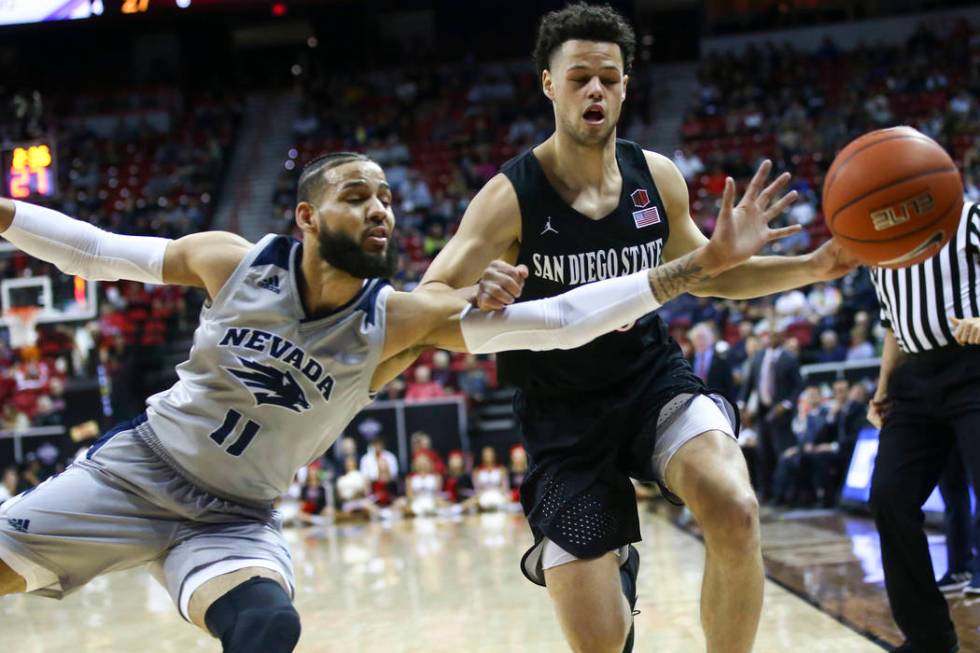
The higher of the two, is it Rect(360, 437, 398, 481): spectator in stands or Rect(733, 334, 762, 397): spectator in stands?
Rect(733, 334, 762, 397): spectator in stands

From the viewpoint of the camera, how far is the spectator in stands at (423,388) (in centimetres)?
1388

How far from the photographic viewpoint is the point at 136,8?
17.5 m

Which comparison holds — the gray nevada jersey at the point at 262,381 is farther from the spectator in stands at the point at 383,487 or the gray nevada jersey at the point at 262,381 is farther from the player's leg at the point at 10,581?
the spectator in stands at the point at 383,487

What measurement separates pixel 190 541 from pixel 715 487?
1.60 metres

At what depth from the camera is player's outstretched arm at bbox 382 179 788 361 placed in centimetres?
299

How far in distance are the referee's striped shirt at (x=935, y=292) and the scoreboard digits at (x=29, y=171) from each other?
10.7 metres

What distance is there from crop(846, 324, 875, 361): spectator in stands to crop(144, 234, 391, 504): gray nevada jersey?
911cm

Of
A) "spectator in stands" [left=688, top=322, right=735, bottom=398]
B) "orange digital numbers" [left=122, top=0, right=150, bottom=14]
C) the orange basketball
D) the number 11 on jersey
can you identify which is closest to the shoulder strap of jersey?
the orange basketball

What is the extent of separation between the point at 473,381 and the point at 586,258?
10744 millimetres

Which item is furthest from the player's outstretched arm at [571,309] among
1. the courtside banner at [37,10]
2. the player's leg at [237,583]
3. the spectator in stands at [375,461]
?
the courtside banner at [37,10]

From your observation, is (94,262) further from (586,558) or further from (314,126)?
(314,126)

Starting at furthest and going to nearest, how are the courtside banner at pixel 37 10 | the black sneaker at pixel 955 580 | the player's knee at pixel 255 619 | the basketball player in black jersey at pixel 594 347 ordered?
the courtside banner at pixel 37 10 → the black sneaker at pixel 955 580 → the basketball player in black jersey at pixel 594 347 → the player's knee at pixel 255 619

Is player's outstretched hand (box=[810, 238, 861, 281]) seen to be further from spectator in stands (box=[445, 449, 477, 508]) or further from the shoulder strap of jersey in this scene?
spectator in stands (box=[445, 449, 477, 508])

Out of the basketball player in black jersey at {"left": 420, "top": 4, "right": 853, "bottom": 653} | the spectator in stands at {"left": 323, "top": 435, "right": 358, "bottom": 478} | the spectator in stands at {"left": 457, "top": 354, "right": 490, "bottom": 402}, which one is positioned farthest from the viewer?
the spectator in stands at {"left": 457, "top": 354, "right": 490, "bottom": 402}
